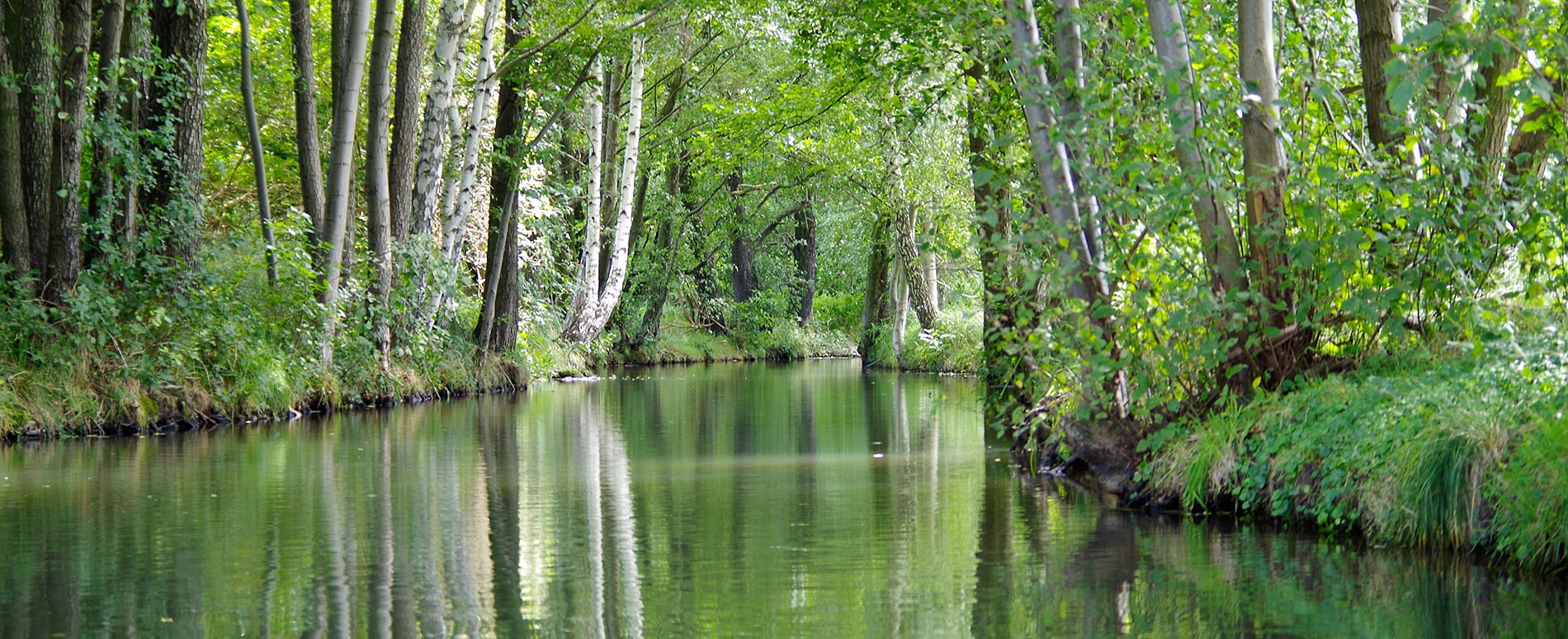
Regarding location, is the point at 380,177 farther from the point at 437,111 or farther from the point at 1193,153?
the point at 1193,153

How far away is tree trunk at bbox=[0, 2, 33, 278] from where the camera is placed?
491 inches

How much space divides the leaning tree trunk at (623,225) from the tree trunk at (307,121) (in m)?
7.36

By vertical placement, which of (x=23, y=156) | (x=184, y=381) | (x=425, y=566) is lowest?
(x=425, y=566)

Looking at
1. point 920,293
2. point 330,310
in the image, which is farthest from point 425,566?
point 920,293

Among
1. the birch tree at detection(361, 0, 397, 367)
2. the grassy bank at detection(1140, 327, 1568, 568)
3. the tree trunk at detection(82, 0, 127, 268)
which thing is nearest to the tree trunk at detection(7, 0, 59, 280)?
the tree trunk at detection(82, 0, 127, 268)

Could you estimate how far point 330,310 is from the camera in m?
15.4

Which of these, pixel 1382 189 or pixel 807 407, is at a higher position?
pixel 1382 189

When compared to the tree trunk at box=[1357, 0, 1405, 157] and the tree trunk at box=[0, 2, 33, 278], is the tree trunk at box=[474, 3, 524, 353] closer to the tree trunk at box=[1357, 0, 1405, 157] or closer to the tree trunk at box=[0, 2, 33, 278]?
the tree trunk at box=[0, 2, 33, 278]

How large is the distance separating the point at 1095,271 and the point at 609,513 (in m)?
2.80

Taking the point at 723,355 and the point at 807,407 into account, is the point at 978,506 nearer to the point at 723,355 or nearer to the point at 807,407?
the point at 807,407

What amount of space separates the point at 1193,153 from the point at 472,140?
1312 cm

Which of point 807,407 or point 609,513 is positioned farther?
point 807,407

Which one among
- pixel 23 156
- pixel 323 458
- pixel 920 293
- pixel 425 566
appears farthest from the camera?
pixel 920 293

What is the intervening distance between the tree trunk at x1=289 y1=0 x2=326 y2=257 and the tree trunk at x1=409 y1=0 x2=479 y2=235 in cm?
173
